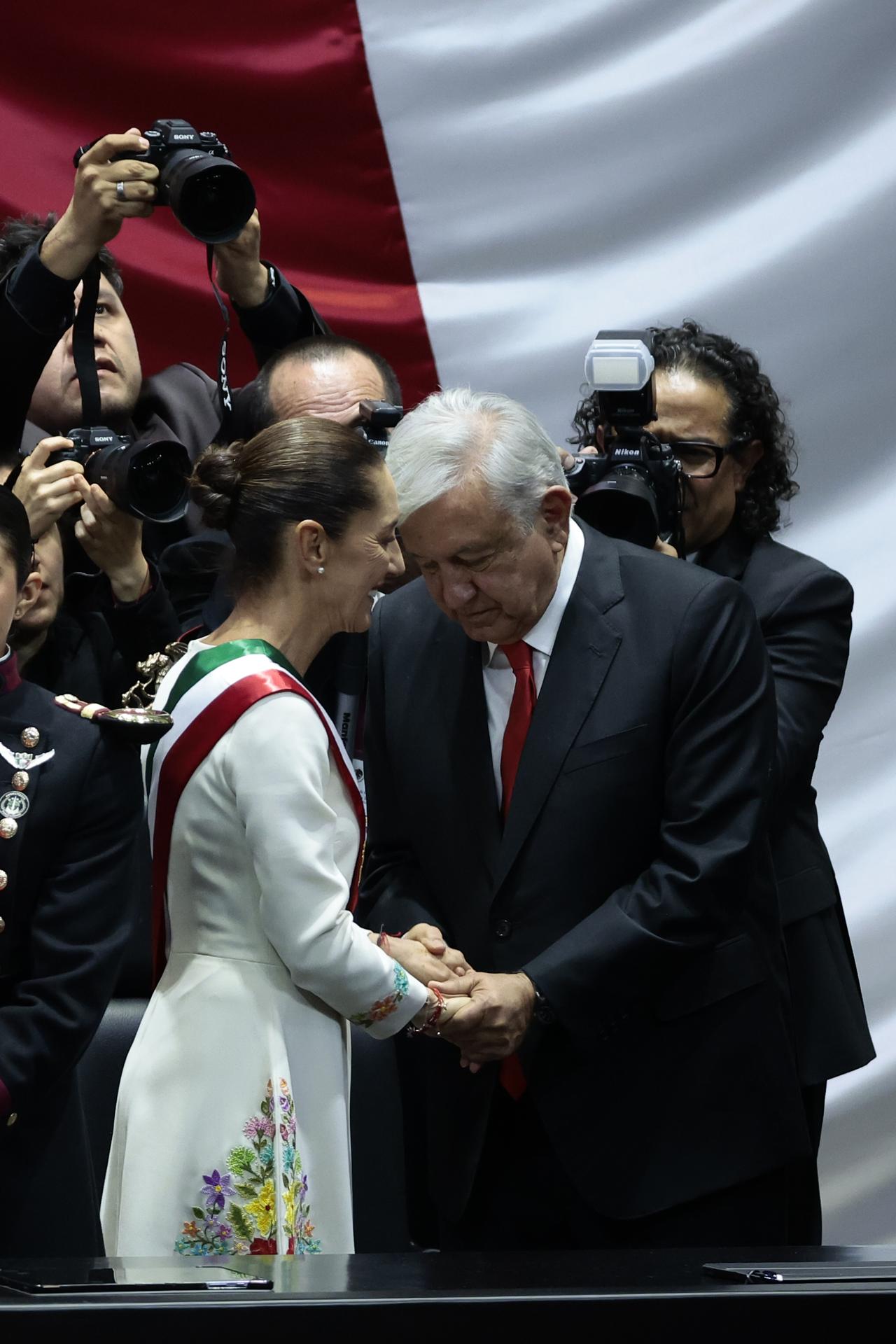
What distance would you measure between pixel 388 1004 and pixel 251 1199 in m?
0.24

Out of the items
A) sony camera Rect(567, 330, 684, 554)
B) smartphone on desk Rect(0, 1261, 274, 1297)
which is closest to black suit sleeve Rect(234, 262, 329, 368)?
sony camera Rect(567, 330, 684, 554)

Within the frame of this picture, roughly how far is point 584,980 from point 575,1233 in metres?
0.31

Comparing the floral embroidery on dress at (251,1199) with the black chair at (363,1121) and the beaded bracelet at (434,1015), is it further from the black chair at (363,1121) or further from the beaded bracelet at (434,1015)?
the black chair at (363,1121)

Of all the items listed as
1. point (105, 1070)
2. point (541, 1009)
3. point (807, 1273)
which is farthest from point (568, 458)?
point (807, 1273)

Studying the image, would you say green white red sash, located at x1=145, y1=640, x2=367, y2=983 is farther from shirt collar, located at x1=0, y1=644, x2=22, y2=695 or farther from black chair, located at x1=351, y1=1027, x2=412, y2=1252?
black chair, located at x1=351, y1=1027, x2=412, y2=1252

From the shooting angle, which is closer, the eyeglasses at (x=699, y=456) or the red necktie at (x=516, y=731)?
the red necktie at (x=516, y=731)

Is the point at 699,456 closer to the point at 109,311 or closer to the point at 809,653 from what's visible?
the point at 809,653

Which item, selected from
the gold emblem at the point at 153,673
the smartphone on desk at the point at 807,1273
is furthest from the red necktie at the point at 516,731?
the smartphone on desk at the point at 807,1273

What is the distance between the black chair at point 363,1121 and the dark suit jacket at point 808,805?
59cm

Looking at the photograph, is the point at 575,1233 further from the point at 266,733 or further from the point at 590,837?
the point at 266,733

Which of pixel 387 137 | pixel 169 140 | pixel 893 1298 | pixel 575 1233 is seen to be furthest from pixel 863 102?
pixel 893 1298

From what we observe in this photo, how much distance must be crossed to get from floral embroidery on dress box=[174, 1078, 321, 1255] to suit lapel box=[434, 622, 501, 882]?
40 cm

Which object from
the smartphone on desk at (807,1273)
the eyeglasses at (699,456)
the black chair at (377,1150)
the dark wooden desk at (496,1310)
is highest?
the eyeglasses at (699,456)

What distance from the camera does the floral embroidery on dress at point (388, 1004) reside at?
1.97m
